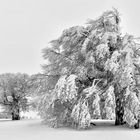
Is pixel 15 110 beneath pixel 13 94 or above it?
beneath

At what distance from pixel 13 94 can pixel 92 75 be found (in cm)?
1349

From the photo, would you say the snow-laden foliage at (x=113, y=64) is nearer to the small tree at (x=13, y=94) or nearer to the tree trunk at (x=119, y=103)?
the tree trunk at (x=119, y=103)

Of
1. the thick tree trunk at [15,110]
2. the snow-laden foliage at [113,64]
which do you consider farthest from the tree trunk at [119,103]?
the thick tree trunk at [15,110]

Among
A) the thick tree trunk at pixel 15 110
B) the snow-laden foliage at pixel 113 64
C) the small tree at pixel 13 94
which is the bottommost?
the thick tree trunk at pixel 15 110

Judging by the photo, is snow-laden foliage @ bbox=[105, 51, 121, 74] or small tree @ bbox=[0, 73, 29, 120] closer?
snow-laden foliage @ bbox=[105, 51, 121, 74]

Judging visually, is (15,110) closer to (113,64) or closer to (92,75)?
(92,75)

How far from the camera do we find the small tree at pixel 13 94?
2309cm

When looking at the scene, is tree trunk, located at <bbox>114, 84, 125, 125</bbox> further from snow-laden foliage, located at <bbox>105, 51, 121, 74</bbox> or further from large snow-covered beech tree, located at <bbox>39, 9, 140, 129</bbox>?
snow-laden foliage, located at <bbox>105, 51, 121, 74</bbox>

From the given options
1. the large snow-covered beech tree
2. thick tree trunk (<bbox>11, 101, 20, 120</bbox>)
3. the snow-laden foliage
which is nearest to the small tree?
thick tree trunk (<bbox>11, 101, 20, 120</bbox>)

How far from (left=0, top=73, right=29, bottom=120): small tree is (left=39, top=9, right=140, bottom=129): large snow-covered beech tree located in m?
10.0

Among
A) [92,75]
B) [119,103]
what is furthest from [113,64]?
[119,103]

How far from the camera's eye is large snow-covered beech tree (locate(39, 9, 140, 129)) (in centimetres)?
1055

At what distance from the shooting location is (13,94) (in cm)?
2344

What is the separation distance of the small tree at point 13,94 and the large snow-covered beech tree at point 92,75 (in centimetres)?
1003
